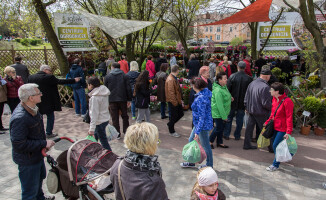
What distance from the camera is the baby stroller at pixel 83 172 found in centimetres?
283

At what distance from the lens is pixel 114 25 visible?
8.92 m

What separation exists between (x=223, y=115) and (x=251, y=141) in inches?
62.8

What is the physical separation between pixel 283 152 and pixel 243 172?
82 centimetres

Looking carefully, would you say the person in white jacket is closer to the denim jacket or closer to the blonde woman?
the denim jacket

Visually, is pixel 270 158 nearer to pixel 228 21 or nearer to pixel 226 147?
pixel 226 147

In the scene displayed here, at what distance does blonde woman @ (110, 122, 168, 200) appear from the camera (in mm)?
2043

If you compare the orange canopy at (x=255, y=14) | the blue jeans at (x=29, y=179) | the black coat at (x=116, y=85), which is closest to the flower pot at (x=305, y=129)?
the orange canopy at (x=255, y=14)

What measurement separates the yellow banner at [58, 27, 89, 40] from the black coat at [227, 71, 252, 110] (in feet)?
22.6

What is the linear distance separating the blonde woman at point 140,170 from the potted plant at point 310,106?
565cm

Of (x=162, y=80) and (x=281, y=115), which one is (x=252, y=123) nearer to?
(x=281, y=115)

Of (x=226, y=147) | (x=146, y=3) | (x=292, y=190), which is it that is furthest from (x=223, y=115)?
(x=146, y=3)

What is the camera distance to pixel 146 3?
44.3 feet

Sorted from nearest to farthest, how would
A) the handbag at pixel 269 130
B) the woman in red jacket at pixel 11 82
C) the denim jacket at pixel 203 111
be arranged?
the denim jacket at pixel 203 111 < the handbag at pixel 269 130 < the woman in red jacket at pixel 11 82

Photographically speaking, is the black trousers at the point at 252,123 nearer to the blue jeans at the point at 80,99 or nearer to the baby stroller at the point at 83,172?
the baby stroller at the point at 83,172
